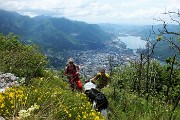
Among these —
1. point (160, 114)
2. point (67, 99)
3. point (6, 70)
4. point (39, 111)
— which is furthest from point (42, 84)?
point (6, 70)

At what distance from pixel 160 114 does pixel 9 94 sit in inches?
104

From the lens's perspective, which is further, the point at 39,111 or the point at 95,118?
the point at 95,118

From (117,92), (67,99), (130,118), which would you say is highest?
(67,99)

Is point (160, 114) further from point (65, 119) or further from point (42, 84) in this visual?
point (42, 84)

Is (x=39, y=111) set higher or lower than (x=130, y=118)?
higher

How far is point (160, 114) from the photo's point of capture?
5.60 meters

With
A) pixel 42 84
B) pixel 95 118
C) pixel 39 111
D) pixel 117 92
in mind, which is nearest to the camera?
pixel 39 111

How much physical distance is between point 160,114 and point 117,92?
6.03 metres

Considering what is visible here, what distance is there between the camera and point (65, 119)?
18.6 feet

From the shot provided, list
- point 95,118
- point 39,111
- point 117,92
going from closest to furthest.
Answer: point 39,111 → point 95,118 → point 117,92

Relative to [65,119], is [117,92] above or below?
below

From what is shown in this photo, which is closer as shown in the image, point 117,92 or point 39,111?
point 39,111

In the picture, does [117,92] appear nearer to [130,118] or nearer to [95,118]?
[130,118]

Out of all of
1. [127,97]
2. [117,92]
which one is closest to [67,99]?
[127,97]
